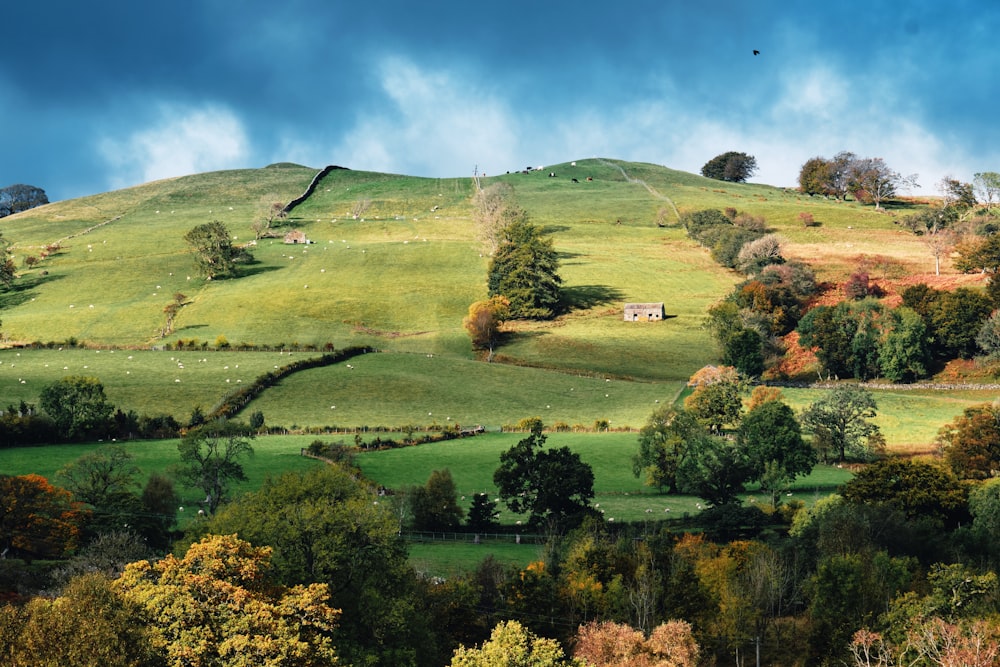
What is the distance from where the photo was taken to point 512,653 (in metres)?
39.3

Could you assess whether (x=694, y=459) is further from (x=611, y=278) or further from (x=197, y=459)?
(x=611, y=278)

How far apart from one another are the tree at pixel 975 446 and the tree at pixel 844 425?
6434mm

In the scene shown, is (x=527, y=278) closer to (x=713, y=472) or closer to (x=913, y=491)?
(x=713, y=472)

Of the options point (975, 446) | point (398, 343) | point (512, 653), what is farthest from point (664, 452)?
point (398, 343)

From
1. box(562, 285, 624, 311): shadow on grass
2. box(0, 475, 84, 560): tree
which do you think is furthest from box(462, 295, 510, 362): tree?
box(0, 475, 84, 560): tree

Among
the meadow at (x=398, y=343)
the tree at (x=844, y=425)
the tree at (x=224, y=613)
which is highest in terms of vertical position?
the meadow at (x=398, y=343)

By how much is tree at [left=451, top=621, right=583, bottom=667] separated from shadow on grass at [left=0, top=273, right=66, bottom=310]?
484 ft

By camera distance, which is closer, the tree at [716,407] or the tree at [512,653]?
the tree at [512,653]

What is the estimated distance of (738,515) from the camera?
7406 cm

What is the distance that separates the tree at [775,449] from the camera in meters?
84.8

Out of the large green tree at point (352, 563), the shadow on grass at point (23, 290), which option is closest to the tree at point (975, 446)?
the large green tree at point (352, 563)

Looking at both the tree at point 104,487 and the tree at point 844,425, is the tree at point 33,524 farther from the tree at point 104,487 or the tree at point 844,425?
the tree at point 844,425

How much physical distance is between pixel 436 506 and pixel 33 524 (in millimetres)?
26396

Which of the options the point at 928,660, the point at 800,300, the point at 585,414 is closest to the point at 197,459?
the point at 585,414
